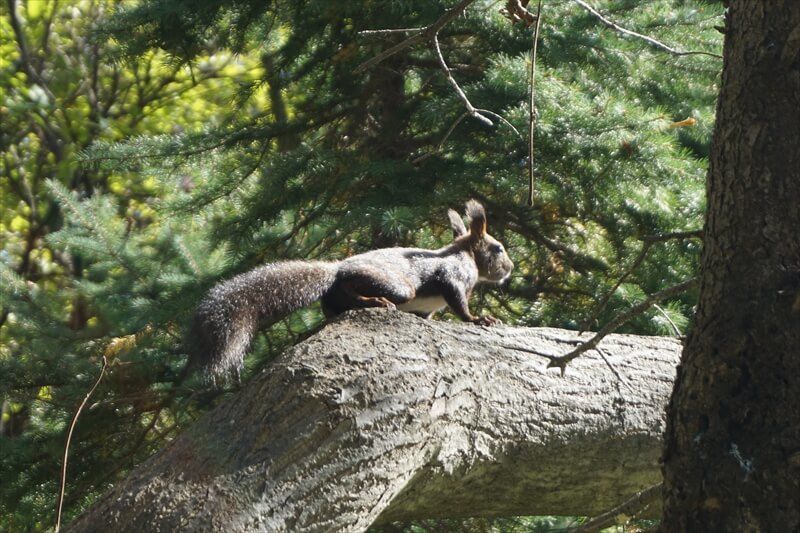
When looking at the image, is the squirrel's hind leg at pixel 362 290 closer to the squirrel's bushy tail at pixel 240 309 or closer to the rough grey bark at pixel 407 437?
the squirrel's bushy tail at pixel 240 309

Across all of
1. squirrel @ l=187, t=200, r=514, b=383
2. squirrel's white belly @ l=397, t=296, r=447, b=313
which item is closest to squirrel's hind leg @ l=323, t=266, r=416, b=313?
squirrel @ l=187, t=200, r=514, b=383

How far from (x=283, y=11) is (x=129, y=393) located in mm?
2207

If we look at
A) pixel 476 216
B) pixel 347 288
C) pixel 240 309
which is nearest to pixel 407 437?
pixel 240 309

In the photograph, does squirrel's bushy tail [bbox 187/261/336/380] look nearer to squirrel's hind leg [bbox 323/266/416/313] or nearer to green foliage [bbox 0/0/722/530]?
squirrel's hind leg [bbox 323/266/416/313]

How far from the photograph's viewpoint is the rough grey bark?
248cm

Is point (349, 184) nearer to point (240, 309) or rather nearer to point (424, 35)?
point (240, 309)

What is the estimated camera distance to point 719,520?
5.69 feet

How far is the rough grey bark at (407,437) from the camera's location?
2477 mm

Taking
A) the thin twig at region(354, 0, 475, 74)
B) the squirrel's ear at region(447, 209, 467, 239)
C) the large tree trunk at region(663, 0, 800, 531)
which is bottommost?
the squirrel's ear at region(447, 209, 467, 239)

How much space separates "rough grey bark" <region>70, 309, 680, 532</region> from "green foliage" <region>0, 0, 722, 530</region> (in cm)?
86

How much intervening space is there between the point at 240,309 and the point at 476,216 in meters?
1.86

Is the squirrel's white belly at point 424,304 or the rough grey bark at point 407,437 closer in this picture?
the rough grey bark at point 407,437

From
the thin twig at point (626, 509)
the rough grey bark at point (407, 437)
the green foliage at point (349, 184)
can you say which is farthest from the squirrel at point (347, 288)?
the thin twig at point (626, 509)

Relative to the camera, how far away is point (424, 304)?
4547 mm
